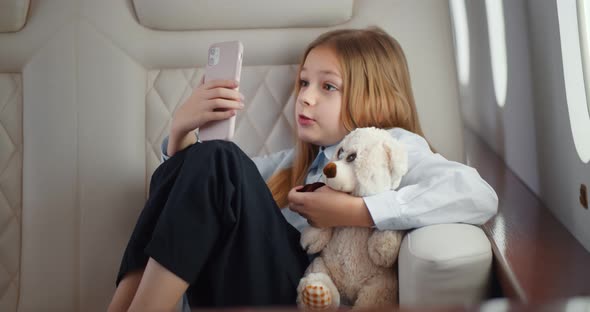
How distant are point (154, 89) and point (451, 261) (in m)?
0.82

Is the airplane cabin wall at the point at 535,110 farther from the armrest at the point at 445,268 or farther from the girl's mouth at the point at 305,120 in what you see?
the girl's mouth at the point at 305,120

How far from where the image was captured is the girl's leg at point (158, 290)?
1031mm

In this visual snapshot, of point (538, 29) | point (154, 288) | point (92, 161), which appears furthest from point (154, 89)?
point (538, 29)

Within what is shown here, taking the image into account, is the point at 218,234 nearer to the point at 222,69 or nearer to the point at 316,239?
the point at 316,239

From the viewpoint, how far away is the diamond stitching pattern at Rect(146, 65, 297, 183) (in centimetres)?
148

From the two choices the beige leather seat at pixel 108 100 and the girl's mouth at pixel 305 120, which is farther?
the beige leather seat at pixel 108 100

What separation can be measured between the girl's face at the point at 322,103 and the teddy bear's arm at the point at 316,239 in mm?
263

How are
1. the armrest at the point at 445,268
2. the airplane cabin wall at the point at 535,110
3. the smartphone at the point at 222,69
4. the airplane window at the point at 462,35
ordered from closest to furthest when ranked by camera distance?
1. the armrest at the point at 445,268
2. the airplane cabin wall at the point at 535,110
3. the smartphone at the point at 222,69
4. the airplane window at the point at 462,35

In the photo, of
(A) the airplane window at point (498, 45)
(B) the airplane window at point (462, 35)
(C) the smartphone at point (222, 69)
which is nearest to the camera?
(C) the smartphone at point (222, 69)

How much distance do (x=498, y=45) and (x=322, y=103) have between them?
526 millimetres

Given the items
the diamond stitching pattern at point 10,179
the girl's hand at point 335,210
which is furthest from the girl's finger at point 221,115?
the diamond stitching pattern at point 10,179

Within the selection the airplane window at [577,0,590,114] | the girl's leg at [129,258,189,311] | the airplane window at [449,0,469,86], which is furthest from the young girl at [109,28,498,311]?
the airplane window at [449,0,469,86]

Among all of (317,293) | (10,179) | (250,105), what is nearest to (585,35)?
(317,293)

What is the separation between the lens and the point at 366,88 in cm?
134
